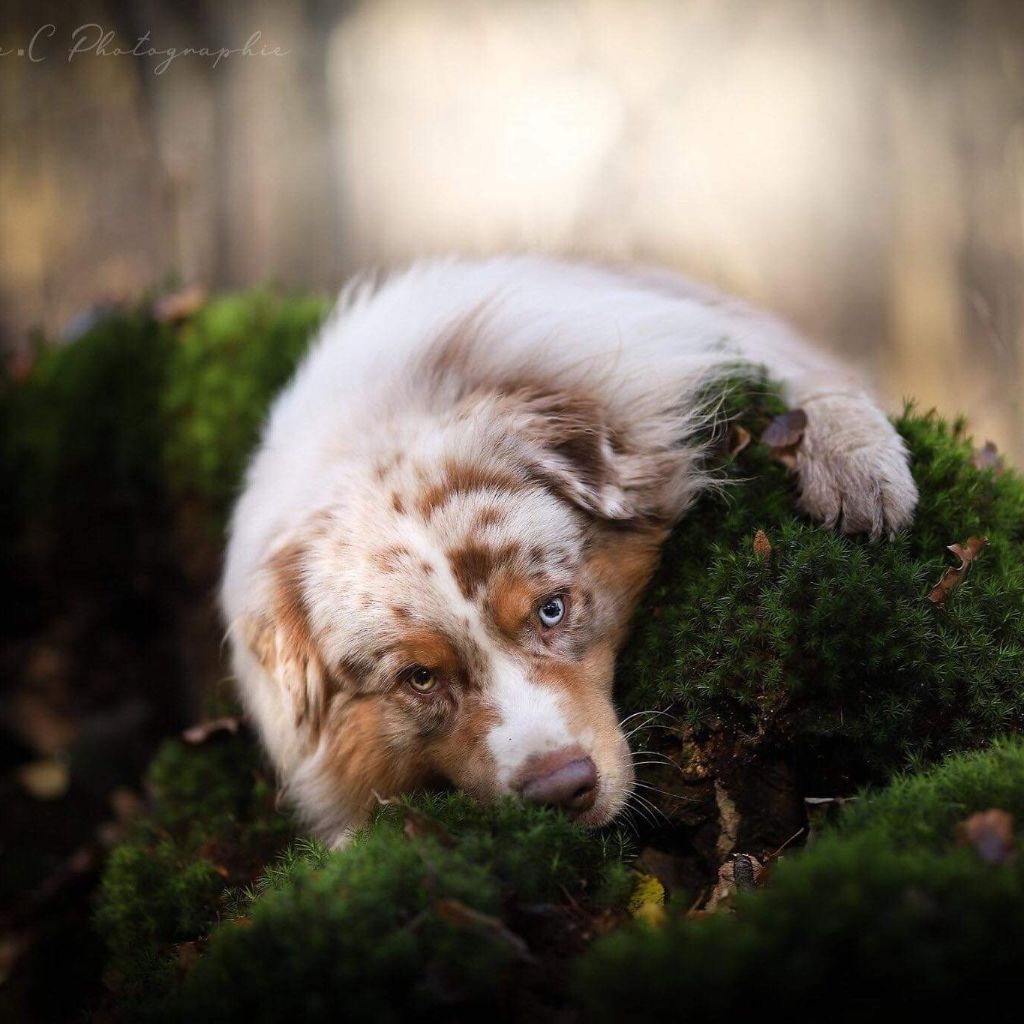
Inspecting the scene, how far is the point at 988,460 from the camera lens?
3.32 metres

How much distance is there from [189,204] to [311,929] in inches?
290

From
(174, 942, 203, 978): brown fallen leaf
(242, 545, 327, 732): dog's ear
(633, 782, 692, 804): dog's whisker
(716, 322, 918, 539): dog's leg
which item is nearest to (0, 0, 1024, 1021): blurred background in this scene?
(716, 322, 918, 539): dog's leg

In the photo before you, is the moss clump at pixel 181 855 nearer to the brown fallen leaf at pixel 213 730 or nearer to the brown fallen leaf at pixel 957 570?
the brown fallen leaf at pixel 213 730

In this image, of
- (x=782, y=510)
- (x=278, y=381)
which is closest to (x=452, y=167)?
(x=278, y=381)

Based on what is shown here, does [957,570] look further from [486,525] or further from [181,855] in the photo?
[181,855]

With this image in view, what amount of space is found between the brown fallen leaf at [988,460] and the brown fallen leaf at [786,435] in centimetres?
55

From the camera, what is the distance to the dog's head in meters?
2.60

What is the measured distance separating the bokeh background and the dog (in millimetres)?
1562

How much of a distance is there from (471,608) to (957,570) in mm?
1331

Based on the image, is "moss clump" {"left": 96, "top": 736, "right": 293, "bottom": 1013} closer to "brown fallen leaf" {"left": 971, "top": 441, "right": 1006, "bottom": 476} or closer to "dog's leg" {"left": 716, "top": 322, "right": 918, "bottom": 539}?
"dog's leg" {"left": 716, "top": 322, "right": 918, "bottom": 539}

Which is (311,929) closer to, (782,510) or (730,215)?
(782,510)

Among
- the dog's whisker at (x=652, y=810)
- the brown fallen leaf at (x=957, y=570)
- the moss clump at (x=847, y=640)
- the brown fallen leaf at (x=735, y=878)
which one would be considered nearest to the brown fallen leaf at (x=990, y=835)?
the moss clump at (x=847, y=640)

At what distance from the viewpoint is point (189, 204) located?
7988 millimetres

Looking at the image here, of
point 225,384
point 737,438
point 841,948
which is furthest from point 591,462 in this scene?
point 225,384
